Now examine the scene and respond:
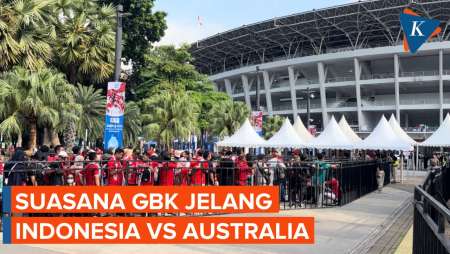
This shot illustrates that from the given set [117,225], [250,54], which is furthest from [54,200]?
[250,54]

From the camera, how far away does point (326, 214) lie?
1286 cm

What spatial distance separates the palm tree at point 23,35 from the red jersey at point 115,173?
11.0 metres

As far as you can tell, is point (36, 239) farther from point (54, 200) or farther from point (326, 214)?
point (326, 214)

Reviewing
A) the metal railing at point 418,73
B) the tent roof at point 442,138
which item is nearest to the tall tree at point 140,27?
the tent roof at point 442,138

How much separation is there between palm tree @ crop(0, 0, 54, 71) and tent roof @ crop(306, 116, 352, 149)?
14.3m

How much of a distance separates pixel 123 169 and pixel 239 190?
130 inches

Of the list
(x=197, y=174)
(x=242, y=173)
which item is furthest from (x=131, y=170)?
(x=242, y=173)

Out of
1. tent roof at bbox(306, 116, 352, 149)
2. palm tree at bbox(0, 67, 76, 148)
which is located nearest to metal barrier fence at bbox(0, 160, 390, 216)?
palm tree at bbox(0, 67, 76, 148)

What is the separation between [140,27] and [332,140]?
18420 millimetres

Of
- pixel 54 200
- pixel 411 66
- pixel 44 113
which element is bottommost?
pixel 54 200

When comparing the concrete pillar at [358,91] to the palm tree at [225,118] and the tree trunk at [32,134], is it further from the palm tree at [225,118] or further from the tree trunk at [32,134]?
the tree trunk at [32,134]

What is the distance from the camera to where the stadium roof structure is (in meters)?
60.7

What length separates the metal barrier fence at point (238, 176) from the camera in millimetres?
10695

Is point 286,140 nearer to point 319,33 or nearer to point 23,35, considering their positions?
point 23,35
